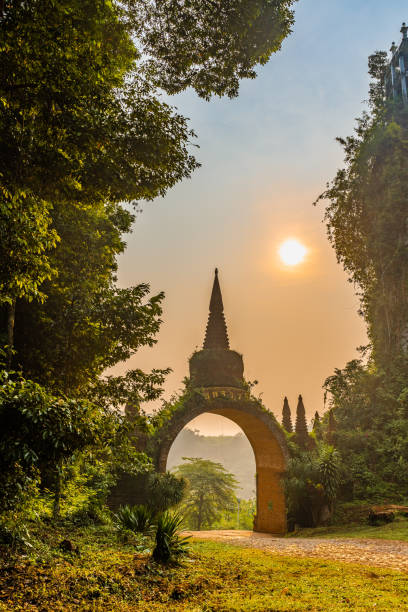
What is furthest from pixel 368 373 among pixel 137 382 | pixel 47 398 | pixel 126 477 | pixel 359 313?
pixel 47 398

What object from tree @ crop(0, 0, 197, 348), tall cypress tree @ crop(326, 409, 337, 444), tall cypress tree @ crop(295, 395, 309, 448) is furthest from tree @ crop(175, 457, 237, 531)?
tree @ crop(0, 0, 197, 348)

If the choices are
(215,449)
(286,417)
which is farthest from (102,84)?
(215,449)

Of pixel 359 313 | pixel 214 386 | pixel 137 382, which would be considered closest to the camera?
pixel 137 382

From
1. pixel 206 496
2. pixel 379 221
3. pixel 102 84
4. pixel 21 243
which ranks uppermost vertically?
pixel 379 221

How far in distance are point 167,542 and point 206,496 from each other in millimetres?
25184

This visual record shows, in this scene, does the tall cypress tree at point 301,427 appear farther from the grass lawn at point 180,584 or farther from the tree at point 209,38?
the tree at point 209,38

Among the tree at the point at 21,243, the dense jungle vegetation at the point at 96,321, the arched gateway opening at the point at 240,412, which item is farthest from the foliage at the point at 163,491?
the tree at the point at 21,243

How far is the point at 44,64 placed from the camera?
15.4 ft

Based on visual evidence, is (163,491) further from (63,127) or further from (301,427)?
(63,127)

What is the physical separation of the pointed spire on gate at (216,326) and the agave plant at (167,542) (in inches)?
481

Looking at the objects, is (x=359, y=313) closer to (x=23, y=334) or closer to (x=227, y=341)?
(x=227, y=341)

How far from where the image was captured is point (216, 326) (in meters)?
19.4

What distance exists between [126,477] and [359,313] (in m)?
15.1

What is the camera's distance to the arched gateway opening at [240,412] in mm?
16547
